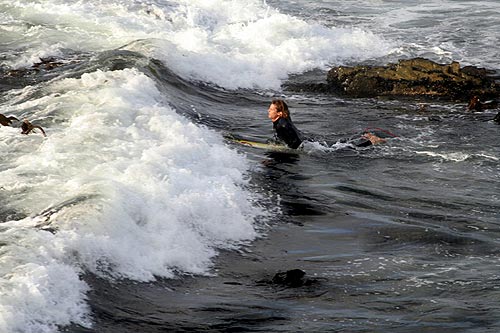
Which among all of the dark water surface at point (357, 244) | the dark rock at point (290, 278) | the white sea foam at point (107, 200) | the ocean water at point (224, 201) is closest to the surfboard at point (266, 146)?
the dark water surface at point (357, 244)

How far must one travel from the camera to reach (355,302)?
8.27 metres

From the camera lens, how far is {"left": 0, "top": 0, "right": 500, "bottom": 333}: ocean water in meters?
7.82

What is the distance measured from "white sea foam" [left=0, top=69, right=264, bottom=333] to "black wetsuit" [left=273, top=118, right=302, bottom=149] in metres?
0.96

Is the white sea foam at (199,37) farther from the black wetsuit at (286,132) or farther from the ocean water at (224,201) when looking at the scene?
the black wetsuit at (286,132)

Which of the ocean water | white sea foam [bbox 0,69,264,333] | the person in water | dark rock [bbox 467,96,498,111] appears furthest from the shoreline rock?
white sea foam [bbox 0,69,264,333]

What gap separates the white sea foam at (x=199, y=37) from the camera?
2109cm

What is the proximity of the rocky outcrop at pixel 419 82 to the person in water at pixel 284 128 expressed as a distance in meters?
5.01

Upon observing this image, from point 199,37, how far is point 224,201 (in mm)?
13930

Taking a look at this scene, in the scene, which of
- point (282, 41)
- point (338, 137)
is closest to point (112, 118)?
point (338, 137)

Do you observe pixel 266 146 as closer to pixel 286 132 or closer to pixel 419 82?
pixel 286 132

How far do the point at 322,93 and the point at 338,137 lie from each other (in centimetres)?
397

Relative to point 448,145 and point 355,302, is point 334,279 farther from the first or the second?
point 448,145

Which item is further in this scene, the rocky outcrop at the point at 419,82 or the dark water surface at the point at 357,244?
the rocky outcrop at the point at 419,82

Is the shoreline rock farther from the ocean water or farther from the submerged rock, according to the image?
the submerged rock
